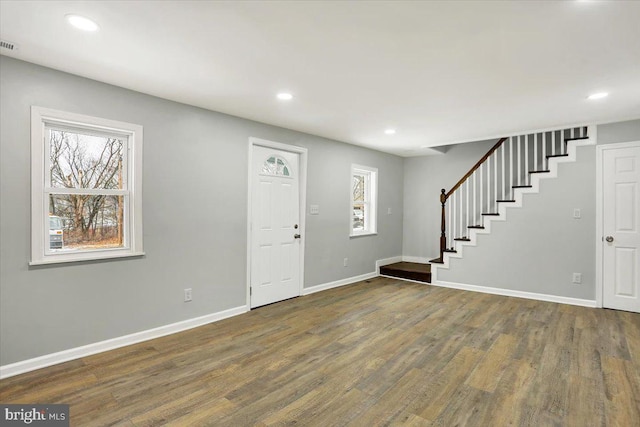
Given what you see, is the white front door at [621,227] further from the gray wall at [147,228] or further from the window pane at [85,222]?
the window pane at [85,222]

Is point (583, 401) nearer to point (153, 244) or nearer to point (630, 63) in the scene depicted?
point (630, 63)

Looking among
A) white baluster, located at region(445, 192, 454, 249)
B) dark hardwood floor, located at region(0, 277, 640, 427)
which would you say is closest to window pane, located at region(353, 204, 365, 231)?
white baluster, located at region(445, 192, 454, 249)

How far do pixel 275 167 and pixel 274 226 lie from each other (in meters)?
0.84

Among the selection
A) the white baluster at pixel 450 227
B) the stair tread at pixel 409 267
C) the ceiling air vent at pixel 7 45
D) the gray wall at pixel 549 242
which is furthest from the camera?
the stair tread at pixel 409 267

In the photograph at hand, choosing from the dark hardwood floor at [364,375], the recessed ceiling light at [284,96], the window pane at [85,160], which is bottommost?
the dark hardwood floor at [364,375]

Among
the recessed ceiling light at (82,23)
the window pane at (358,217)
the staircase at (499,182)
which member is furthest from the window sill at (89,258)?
the staircase at (499,182)

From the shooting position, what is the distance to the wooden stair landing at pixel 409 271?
5773mm

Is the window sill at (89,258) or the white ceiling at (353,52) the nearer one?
the white ceiling at (353,52)

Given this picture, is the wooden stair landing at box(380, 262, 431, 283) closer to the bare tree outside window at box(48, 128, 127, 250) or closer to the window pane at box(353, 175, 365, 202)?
the window pane at box(353, 175, 365, 202)

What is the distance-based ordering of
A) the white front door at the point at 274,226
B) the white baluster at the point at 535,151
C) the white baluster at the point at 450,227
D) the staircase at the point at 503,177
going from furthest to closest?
1. the white baluster at the point at 450,227
2. the white baluster at the point at 535,151
3. the staircase at the point at 503,177
4. the white front door at the point at 274,226

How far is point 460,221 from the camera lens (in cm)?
579

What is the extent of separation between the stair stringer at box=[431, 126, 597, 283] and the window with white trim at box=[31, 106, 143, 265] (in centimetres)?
465

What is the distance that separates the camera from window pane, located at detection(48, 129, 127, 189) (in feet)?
9.14

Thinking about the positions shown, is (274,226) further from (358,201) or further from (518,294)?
(518,294)
